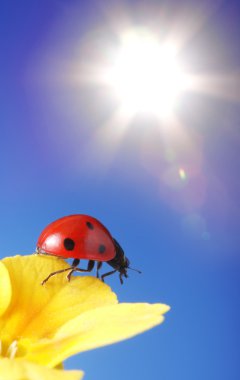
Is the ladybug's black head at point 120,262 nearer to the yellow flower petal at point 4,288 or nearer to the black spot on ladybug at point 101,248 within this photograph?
the black spot on ladybug at point 101,248

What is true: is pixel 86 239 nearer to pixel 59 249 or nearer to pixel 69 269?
pixel 59 249

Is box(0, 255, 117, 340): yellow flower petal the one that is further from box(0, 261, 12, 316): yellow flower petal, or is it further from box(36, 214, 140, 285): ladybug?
box(36, 214, 140, 285): ladybug

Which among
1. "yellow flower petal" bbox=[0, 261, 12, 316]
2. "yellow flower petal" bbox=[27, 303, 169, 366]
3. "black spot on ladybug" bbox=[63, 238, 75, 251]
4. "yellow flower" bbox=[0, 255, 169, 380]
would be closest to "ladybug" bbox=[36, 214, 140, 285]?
"black spot on ladybug" bbox=[63, 238, 75, 251]

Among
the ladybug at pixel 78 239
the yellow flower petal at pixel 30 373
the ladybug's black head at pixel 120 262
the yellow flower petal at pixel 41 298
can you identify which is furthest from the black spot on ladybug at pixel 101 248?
the yellow flower petal at pixel 30 373

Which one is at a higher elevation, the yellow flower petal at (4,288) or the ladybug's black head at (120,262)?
the ladybug's black head at (120,262)

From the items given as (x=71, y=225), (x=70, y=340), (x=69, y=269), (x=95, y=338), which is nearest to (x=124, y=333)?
(x=95, y=338)

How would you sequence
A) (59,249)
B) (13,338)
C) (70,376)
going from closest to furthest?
(70,376) < (13,338) < (59,249)
